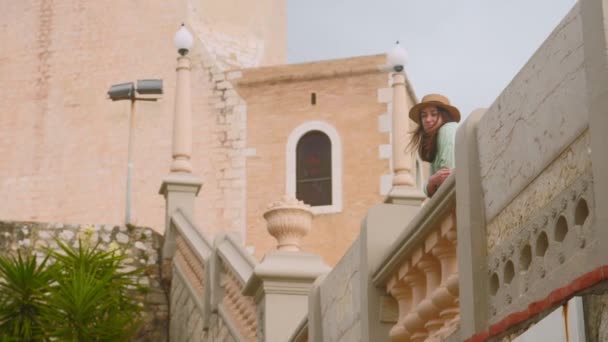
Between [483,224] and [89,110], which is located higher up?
[89,110]

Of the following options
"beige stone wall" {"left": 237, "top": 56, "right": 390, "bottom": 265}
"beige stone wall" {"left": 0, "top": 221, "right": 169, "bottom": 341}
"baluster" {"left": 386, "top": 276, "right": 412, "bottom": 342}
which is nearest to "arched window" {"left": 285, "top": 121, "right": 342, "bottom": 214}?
"beige stone wall" {"left": 237, "top": 56, "right": 390, "bottom": 265}

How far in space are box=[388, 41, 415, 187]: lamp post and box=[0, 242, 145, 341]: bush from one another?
346 centimetres

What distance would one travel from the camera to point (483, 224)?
484cm

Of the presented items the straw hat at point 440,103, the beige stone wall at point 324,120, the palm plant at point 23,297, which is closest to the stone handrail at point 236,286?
the palm plant at point 23,297

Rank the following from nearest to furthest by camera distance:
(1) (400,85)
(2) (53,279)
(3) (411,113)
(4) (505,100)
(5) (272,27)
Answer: (4) (505,100) → (3) (411,113) → (2) (53,279) → (1) (400,85) → (5) (272,27)

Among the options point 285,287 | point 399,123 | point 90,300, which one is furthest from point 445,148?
point 399,123

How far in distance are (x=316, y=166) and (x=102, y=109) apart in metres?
4.32

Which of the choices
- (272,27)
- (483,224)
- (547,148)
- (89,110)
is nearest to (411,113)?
(483,224)

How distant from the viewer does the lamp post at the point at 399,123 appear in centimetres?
1507

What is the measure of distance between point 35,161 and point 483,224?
2030 cm

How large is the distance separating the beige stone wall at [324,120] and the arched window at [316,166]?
0.11 metres

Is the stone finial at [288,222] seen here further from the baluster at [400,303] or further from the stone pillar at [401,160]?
the stone pillar at [401,160]

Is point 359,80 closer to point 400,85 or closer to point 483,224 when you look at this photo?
point 400,85

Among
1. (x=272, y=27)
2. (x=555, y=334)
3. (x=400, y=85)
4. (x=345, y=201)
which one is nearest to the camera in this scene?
(x=555, y=334)
